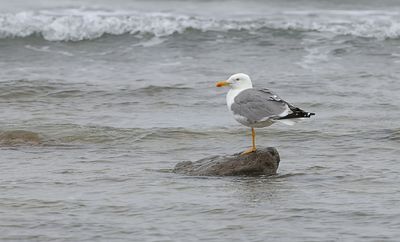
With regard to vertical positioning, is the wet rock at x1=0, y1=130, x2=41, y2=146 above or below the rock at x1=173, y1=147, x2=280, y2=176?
below

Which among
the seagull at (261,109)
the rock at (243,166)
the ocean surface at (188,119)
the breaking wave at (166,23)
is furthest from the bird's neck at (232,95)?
the breaking wave at (166,23)

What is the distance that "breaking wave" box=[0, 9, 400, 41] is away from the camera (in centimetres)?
1752

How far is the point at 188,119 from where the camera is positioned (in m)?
11.3

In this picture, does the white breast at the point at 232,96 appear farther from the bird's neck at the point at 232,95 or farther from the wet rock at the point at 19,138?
the wet rock at the point at 19,138

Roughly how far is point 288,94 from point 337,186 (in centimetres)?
518

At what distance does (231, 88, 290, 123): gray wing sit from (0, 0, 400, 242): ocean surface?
569mm

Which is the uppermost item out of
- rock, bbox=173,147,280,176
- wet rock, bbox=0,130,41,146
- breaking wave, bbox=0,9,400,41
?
breaking wave, bbox=0,9,400,41

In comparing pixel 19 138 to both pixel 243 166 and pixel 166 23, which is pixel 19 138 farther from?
pixel 166 23

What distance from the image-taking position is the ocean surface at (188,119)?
675cm

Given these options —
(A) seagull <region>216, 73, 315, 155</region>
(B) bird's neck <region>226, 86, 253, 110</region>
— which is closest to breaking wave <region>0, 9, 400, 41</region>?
(B) bird's neck <region>226, 86, 253, 110</region>

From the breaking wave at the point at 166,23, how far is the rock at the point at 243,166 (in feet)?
30.3

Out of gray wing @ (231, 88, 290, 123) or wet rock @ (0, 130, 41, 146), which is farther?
wet rock @ (0, 130, 41, 146)

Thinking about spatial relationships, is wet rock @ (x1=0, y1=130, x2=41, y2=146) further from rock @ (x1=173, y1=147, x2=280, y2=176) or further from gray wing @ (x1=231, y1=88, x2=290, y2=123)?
gray wing @ (x1=231, y1=88, x2=290, y2=123)

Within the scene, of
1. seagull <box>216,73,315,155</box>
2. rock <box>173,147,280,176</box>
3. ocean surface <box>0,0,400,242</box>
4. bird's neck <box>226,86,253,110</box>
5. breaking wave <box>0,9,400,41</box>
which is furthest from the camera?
breaking wave <box>0,9,400,41</box>
